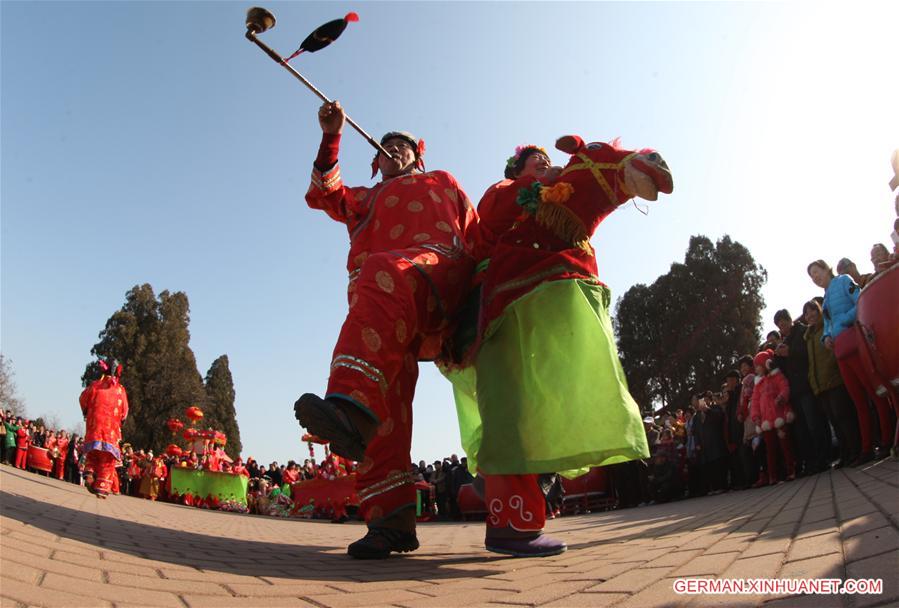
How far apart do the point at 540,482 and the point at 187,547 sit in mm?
1900

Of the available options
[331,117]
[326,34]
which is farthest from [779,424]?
[326,34]

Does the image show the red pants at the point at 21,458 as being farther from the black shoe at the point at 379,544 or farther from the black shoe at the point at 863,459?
the black shoe at the point at 863,459

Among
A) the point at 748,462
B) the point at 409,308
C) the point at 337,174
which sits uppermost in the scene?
the point at 337,174

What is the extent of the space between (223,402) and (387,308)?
127ft

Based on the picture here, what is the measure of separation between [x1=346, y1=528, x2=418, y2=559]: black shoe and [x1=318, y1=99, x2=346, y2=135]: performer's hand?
89.2 inches

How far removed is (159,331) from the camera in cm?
3488

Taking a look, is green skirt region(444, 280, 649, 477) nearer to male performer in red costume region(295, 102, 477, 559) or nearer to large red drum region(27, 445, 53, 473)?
male performer in red costume region(295, 102, 477, 559)

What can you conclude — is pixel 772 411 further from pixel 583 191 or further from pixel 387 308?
pixel 387 308

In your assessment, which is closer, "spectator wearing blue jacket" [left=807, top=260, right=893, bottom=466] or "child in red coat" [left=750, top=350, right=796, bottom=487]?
"spectator wearing blue jacket" [left=807, top=260, right=893, bottom=466]

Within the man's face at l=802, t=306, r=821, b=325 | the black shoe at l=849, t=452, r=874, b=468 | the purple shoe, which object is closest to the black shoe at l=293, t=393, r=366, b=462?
the purple shoe

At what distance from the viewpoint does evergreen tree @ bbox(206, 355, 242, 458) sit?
36.7 metres

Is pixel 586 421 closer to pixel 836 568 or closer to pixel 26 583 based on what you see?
pixel 836 568

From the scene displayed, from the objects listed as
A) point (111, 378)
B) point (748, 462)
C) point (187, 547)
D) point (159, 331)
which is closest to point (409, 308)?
point (187, 547)

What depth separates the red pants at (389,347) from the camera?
265 cm
